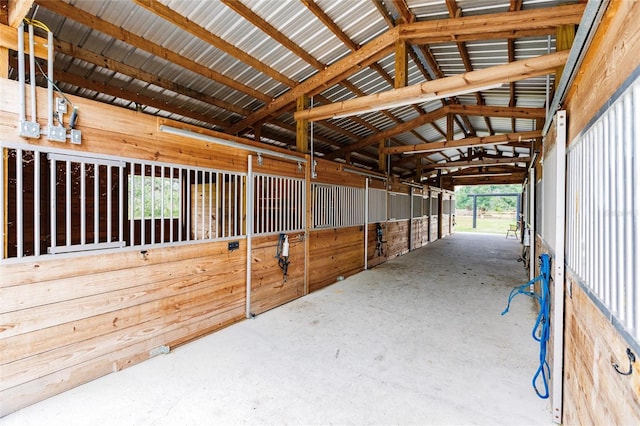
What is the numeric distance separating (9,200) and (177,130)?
1.20m

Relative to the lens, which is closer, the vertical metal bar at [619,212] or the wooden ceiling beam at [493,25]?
the vertical metal bar at [619,212]

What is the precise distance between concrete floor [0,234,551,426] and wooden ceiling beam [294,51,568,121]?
8.27ft

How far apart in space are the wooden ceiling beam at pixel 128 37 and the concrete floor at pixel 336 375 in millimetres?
2878

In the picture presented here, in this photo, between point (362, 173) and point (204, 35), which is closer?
point (204, 35)

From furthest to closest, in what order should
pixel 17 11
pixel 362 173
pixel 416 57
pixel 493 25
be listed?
pixel 362 173 → pixel 416 57 → pixel 493 25 → pixel 17 11

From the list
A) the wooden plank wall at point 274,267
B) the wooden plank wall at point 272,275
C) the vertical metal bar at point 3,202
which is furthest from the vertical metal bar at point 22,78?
the wooden plank wall at point 272,275

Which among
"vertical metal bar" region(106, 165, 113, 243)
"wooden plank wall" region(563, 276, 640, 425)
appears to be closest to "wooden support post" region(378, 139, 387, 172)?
"wooden plank wall" region(563, 276, 640, 425)

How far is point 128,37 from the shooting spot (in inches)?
109

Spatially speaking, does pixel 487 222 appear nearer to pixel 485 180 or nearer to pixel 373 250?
pixel 485 180

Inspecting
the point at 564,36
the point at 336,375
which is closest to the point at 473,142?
the point at 564,36

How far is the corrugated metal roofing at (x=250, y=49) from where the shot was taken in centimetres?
273

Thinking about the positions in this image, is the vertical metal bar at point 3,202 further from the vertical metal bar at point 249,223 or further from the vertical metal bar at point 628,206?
the vertical metal bar at point 628,206

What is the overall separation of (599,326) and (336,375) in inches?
64.2

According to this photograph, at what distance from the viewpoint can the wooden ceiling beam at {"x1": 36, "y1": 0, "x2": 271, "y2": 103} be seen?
2.34 metres
